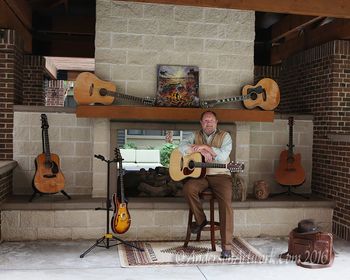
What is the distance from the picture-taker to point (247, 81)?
5535 millimetres

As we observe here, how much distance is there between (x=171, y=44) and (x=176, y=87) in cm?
51

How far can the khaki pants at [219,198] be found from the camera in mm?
4406

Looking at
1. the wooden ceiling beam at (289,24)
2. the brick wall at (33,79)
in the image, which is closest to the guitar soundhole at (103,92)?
the wooden ceiling beam at (289,24)

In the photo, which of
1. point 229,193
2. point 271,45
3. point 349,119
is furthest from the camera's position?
point 271,45

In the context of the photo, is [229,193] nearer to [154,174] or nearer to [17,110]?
[154,174]

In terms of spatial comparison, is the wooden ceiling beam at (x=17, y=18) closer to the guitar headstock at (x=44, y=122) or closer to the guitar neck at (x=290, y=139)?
the guitar headstock at (x=44, y=122)

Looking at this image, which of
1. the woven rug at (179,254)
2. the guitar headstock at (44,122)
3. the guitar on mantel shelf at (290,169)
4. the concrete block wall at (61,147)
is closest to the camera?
the woven rug at (179,254)

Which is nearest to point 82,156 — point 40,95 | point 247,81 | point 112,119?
point 112,119

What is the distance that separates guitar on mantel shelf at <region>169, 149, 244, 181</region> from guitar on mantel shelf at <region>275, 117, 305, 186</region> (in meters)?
1.34

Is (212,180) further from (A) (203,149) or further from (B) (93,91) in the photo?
(B) (93,91)

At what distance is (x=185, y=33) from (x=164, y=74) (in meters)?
0.55

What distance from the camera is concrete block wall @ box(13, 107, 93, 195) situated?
17.5 feet

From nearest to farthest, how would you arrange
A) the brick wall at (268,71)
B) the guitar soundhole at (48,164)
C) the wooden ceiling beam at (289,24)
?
the guitar soundhole at (48,164)
the wooden ceiling beam at (289,24)
the brick wall at (268,71)

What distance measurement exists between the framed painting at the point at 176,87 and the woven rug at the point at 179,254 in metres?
1.58
